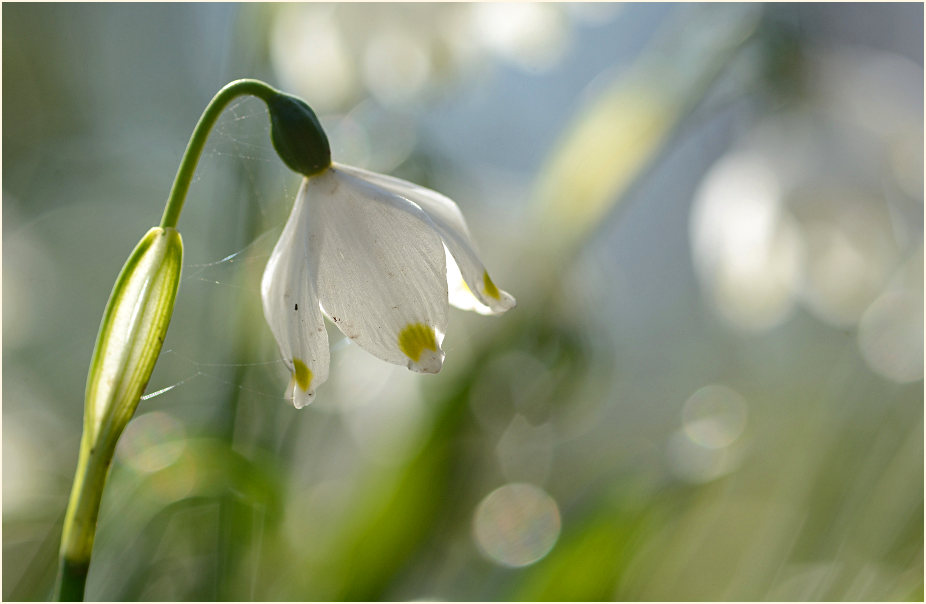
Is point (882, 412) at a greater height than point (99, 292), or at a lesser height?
greater

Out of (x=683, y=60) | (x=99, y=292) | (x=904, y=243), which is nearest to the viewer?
(x=683, y=60)

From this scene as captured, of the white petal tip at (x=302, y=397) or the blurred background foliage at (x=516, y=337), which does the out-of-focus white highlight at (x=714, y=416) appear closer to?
the blurred background foliage at (x=516, y=337)

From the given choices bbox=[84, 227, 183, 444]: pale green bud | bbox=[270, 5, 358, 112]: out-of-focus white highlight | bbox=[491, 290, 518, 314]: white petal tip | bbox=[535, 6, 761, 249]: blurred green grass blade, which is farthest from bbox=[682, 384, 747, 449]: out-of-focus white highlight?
bbox=[84, 227, 183, 444]: pale green bud

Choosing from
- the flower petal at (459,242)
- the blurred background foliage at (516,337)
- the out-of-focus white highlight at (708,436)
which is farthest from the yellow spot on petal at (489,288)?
the out-of-focus white highlight at (708,436)

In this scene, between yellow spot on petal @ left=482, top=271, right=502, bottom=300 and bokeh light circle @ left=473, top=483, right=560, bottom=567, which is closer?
yellow spot on petal @ left=482, top=271, right=502, bottom=300

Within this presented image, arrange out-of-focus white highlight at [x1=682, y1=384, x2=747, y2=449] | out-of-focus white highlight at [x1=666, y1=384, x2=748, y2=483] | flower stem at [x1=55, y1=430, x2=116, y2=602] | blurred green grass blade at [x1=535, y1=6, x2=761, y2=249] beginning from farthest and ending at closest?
out-of-focus white highlight at [x1=682, y1=384, x2=747, y2=449], out-of-focus white highlight at [x1=666, y1=384, x2=748, y2=483], blurred green grass blade at [x1=535, y1=6, x2=761, y2=249], flower stem at [x1=55, y1=430, x2=116, y2=602]

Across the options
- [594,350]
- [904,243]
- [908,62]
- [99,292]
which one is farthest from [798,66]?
[99,292]

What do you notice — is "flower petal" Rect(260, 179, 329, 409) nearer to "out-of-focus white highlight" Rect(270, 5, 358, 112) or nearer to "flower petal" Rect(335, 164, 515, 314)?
"flower petal" Rect(335, 164, 515, 314)

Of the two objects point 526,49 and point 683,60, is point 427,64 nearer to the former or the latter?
point 526,49
